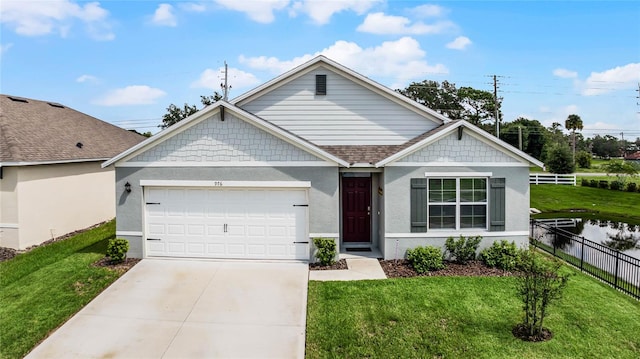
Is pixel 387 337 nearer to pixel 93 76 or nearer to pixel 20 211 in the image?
pixel 20 211

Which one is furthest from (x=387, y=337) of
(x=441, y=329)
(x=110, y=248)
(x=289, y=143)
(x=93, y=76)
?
(x=93, y=76)

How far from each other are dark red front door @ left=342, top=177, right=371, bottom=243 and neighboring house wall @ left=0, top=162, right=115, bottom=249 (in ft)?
36.9

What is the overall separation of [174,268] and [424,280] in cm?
688

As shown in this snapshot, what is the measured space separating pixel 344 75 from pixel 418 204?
5.41 m

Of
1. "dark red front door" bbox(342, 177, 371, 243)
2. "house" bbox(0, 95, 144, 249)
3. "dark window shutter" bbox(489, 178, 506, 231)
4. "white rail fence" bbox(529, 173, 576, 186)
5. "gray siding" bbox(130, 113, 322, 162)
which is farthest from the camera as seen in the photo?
"white rail fence" bbox(529, 173, 576, 186)

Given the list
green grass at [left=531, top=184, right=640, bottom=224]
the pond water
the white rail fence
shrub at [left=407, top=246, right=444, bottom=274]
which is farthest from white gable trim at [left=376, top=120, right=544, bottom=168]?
the white rail fence

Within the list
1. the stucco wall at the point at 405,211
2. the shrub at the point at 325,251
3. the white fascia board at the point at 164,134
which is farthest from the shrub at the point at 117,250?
the stucco wall at the point at 405,211

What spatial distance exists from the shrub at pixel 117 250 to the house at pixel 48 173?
196 inches

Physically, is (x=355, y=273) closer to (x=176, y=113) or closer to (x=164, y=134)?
(x=164, y=134)

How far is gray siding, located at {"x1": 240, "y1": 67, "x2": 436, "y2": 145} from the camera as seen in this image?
1338cm

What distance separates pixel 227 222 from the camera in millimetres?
11172

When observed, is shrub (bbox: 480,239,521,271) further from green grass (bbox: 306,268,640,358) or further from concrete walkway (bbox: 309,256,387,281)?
concrete walkway (bbox: 309,256,387,281)

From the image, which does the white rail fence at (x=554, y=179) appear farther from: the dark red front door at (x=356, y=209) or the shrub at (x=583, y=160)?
the dark red front door at (x=356, y=209)

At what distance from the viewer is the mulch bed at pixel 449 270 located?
10.2m
